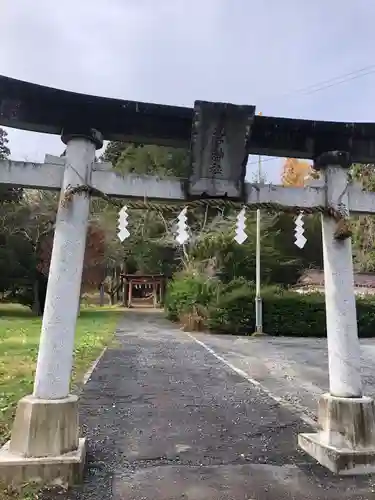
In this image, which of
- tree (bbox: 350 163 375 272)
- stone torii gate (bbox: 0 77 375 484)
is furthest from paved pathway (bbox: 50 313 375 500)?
tree (bbox: 350 163 375 272)

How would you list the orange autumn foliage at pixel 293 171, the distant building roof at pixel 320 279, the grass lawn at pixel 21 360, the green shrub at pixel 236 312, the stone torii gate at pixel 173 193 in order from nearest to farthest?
the stone torii gate at pixel 173 193 < the grass lawn at pixel 21 360 < the green shrub at pixel 236 312 < the distant building roof at pixel 320 279 < the orange autumn foliage at pixel 293 171

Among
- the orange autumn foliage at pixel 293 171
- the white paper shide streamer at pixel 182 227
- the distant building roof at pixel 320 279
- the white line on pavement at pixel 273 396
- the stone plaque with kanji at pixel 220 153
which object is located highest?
the orange autumn foliage at pixel 293 171

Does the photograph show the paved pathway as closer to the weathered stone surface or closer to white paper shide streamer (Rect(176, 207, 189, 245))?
the weathered stone surface

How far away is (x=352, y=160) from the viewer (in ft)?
15.8

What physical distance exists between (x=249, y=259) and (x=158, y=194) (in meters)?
19.3

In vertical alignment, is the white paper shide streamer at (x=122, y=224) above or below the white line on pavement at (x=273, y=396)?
above

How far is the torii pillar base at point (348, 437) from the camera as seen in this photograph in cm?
410

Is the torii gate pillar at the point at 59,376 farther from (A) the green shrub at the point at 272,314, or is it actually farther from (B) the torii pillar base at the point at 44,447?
(A) the green shrub at the point at 272,314

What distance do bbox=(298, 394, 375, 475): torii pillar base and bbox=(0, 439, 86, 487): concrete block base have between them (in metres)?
2.22

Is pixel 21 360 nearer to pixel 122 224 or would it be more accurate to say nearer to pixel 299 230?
pixel 122 224

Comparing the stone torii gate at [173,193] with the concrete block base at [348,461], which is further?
the concrete block base at [348,461]

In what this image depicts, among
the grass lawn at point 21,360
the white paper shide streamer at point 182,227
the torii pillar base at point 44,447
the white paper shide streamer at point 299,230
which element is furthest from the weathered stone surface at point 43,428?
the white paper shide streamer at point 299,230

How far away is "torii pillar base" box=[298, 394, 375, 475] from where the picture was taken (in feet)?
13.5

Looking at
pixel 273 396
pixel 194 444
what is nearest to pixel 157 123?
pixel 194 444
